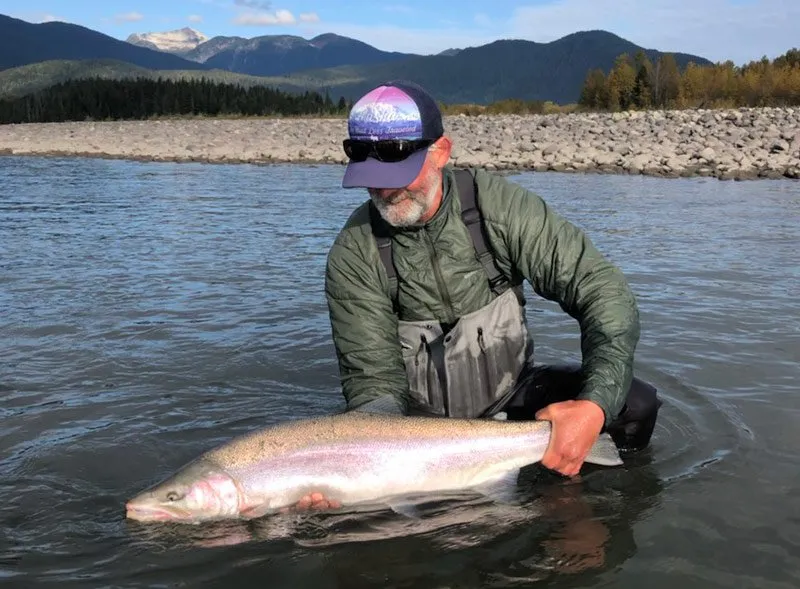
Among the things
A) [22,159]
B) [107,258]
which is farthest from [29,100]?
[107,258]

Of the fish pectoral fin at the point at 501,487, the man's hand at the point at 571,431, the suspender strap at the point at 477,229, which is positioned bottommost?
the fish pectoral fin at the point at 501,487

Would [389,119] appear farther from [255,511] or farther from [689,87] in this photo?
[689,87]

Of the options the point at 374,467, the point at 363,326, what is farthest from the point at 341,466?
the point at 363,326

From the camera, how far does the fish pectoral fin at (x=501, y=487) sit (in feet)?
11.5

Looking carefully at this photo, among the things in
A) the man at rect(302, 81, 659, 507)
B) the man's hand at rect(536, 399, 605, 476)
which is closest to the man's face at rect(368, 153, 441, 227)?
the man at rect(302, 81, 659, 507)

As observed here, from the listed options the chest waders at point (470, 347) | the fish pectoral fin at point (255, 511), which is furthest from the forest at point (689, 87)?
the fish pectoral fin at point (255, 511)

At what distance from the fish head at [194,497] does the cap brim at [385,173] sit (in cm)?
136

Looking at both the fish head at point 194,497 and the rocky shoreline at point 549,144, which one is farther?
the rocky shoreline at point 549,144

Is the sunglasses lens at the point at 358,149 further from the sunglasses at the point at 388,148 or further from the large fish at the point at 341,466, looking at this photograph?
the large fish at the point at 341,466

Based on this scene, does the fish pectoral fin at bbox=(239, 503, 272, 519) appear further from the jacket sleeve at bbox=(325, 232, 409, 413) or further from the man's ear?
the man's ear

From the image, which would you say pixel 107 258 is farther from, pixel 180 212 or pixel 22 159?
pixel 22 159

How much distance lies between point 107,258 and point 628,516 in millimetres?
8330

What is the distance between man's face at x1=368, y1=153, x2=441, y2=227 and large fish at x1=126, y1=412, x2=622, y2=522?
0.93m

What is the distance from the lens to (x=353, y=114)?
144 inches
